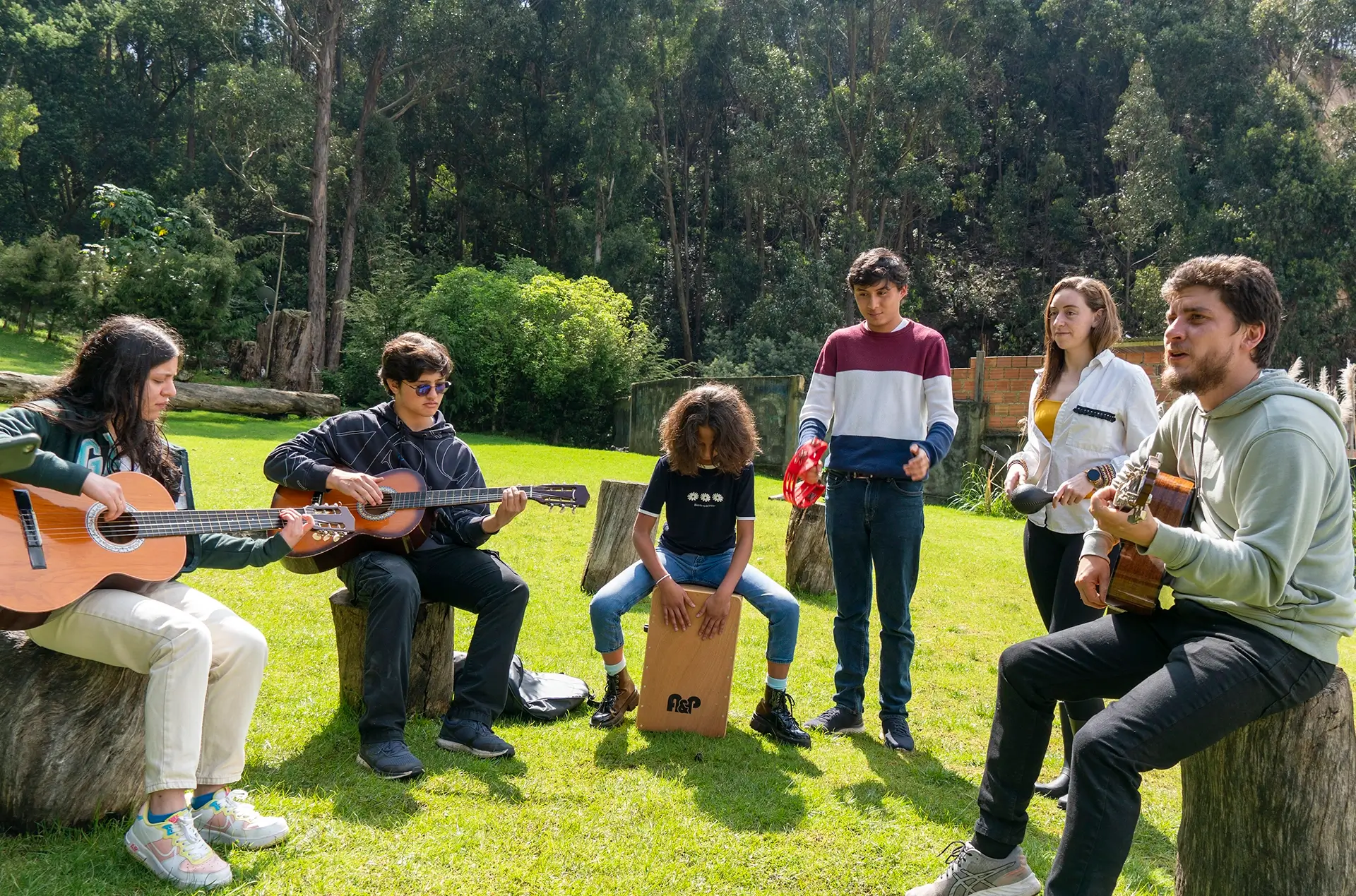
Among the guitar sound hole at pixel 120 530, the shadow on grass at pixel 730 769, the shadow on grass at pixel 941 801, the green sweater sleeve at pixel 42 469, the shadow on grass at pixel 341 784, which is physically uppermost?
the green sweater sleeve at pixel 42 469

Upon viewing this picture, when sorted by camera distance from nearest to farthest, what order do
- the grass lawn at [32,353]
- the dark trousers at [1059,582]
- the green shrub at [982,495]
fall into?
1. the dark trousers at [1059,582]
2. the green shrub at [982,495]
3. the grass lawn at [32,353]

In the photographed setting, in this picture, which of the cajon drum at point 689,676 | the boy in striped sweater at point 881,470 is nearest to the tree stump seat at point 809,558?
the boy in striped sweater at point 881,470

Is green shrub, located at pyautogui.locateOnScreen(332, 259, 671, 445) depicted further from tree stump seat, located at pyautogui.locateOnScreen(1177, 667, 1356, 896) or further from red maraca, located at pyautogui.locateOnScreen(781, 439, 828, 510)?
tree stump seat, located at pyautogui.locateOnScreen(1177, 667, 1356, 896)

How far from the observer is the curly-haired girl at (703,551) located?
16.0 ft

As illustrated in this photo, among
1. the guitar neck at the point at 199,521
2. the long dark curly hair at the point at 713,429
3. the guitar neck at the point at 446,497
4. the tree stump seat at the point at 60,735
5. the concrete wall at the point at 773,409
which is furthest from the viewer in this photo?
the concrete wall at the point at 773,409

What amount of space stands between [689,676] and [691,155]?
3602 cm

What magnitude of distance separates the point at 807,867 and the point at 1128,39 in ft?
120

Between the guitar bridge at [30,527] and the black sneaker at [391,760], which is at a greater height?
the guitar bridge at [30,527]

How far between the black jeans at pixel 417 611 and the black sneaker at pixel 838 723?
5.07ft

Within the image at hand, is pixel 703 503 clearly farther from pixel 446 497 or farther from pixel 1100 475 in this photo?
pixel 1100 475

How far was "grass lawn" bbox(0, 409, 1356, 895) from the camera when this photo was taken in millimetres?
3285

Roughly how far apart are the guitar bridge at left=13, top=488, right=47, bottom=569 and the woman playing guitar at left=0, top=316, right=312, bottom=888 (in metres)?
0.05

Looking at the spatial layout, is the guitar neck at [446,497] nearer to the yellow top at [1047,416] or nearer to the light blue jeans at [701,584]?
the light blue jeans at [701,584]

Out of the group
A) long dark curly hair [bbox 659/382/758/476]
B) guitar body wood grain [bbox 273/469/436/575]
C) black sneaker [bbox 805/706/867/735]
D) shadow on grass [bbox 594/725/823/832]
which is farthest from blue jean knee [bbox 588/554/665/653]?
black sneaker [bbox 805/706/867/735]
